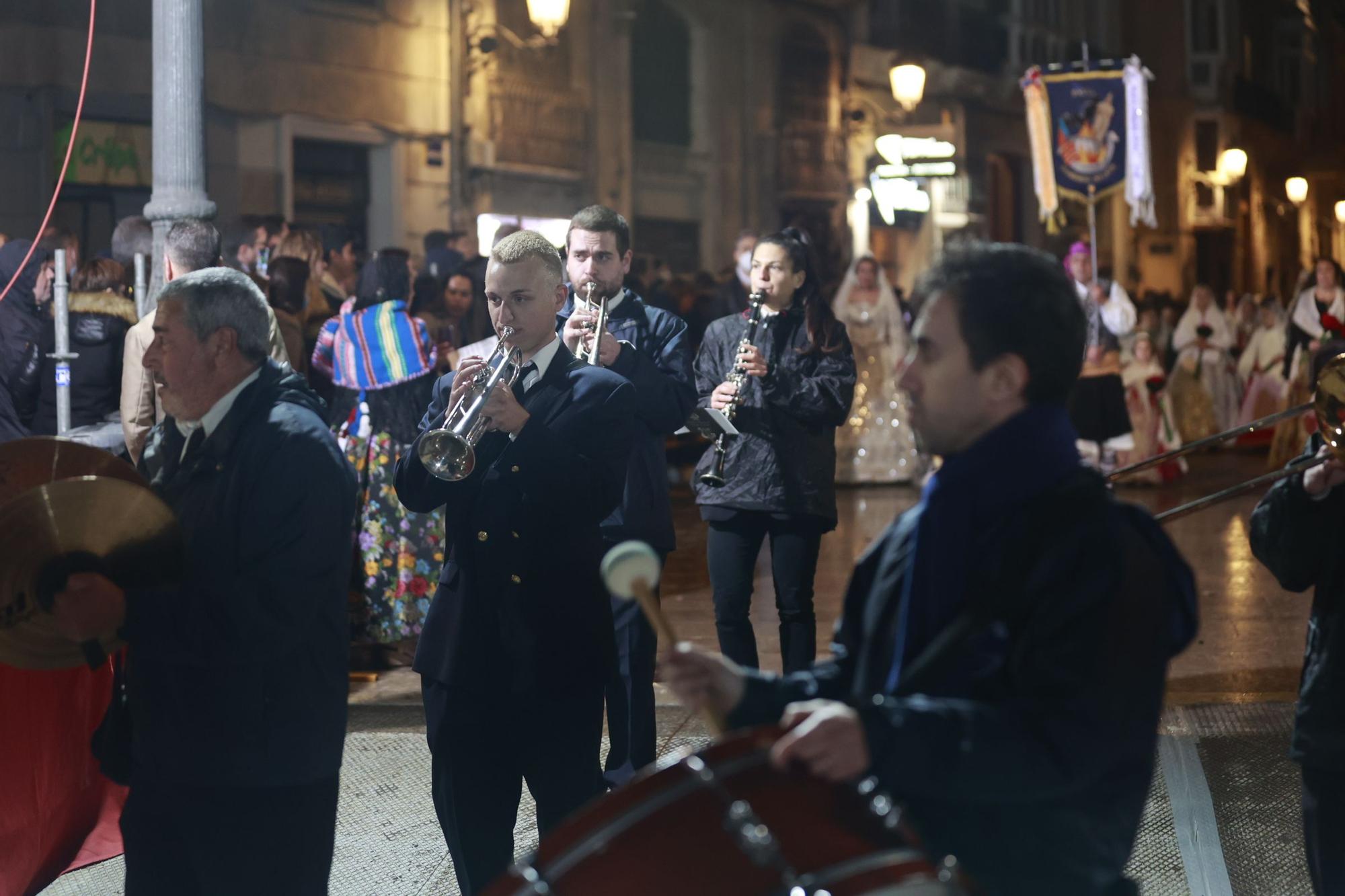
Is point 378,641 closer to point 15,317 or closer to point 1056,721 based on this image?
point 15,317

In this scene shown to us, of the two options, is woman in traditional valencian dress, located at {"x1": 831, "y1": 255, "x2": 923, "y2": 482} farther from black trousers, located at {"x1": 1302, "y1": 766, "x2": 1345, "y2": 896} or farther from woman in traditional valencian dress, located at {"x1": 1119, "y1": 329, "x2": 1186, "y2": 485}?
black trousers, located at {"x1": 1302, "y1": 766, "x2": 1345, "y2": 896}

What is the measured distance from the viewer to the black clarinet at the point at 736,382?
6.32 m

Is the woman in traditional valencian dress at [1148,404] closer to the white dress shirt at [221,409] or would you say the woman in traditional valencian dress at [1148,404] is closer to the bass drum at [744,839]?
the white dress shirt at [221,409]

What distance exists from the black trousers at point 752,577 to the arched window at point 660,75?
16.3m

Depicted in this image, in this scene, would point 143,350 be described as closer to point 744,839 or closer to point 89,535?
point 89,535

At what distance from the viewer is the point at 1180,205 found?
127ft

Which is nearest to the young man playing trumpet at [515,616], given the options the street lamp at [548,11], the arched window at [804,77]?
the street lamp at [548,11]

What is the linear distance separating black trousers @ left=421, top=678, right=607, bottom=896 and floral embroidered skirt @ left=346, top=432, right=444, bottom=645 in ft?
12.6

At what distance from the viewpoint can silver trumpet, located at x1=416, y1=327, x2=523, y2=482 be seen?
13.4 ft

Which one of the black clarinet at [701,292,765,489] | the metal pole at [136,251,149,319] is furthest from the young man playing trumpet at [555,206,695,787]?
the metal pole at [136,251,149,319]

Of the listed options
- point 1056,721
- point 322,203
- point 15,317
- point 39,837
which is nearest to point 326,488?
point 39,837

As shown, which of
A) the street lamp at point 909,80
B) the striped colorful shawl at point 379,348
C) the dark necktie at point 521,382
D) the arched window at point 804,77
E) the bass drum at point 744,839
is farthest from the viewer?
the arched window at point 804,77

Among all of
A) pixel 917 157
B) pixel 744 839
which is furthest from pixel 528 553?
pixel 917 157

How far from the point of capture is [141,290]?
7805 mm
